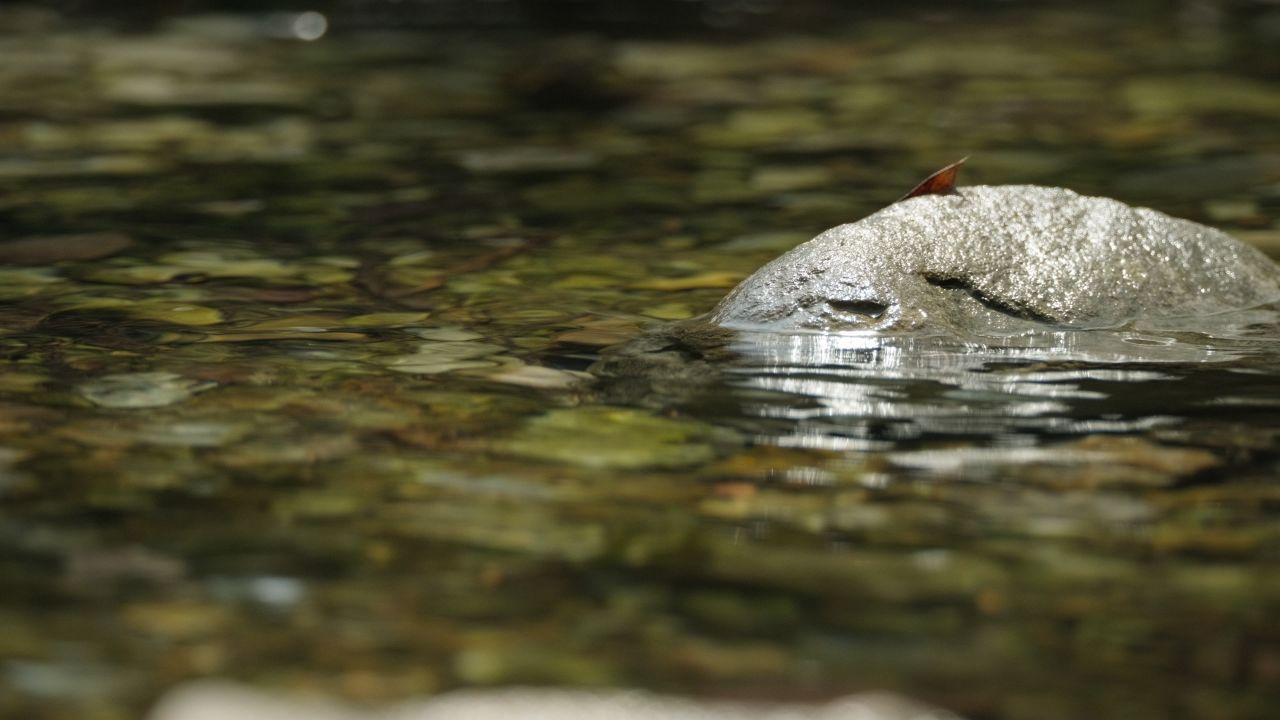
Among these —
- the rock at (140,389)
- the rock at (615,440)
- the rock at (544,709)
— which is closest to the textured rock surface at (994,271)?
the rock at (615,440)

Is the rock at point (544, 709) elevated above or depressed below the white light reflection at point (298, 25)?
below

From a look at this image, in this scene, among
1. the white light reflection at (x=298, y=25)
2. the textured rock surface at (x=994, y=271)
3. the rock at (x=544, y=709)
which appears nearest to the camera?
the rock at (x=544, y=709)

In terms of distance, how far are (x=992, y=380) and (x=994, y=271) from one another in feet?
1.20

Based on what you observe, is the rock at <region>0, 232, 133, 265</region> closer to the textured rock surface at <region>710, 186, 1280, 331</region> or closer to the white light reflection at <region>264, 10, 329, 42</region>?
the textured rock surface at <region>710, 186, 1280, 331</region>

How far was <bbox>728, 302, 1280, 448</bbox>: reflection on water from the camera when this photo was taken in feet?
8.40

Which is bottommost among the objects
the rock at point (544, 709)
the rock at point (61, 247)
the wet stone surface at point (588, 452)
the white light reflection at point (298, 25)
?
the rock at point (544, 709)

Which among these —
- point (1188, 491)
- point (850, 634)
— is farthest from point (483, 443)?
point (1188, 491)

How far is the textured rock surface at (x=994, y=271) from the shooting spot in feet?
10.0

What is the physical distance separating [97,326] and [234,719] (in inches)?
76.0

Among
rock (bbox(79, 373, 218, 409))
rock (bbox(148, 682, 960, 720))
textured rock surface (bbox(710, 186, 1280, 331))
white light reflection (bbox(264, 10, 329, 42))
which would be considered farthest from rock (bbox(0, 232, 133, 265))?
white light reflection (bbox(264, 10, 329, 42))

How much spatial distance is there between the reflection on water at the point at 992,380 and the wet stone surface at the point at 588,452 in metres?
0.01

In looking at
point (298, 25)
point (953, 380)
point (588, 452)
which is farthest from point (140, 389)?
point (298, 25)

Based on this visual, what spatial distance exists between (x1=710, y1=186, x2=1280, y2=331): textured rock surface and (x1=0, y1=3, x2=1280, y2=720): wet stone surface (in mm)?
77

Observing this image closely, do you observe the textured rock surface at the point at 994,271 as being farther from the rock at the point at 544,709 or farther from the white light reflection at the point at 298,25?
the white light reflection at the point at 298,25
